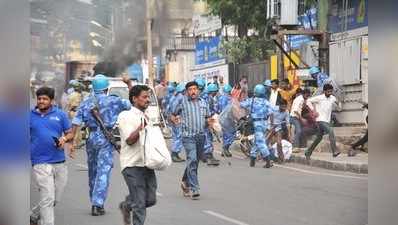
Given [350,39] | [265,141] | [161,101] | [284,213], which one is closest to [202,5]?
[161,101]

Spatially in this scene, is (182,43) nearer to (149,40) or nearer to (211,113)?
(149,40)

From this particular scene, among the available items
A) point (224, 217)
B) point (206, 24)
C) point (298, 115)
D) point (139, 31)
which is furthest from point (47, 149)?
point (206, 24)

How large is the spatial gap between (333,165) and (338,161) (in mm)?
107

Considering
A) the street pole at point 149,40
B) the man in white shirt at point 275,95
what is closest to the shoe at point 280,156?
the man in white shirt at point 275,95

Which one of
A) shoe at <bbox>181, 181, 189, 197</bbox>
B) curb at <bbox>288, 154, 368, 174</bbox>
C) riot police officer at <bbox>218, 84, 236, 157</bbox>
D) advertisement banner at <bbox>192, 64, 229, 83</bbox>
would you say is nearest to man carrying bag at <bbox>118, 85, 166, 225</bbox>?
shoe at <bbox>181, 181, 189, 197</bbox>

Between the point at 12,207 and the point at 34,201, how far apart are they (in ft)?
12.8

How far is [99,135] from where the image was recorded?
757cm

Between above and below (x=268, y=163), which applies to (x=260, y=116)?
above

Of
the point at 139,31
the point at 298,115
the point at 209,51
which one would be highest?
the point at 139,31

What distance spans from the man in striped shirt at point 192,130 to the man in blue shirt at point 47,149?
104 inches

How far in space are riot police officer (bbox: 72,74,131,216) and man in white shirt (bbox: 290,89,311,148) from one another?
20.2 feet

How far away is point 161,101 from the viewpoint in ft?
58.4

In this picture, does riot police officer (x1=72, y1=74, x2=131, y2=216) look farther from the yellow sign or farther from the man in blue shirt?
the yellow sign

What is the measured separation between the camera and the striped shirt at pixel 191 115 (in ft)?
28.7
